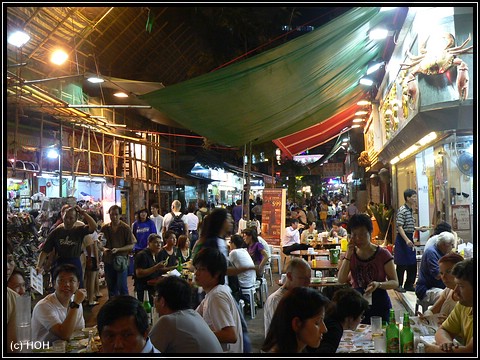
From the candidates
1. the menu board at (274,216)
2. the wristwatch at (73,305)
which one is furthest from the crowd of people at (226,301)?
the menu board at (274,216)

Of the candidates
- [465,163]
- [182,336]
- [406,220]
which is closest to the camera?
[182,336]

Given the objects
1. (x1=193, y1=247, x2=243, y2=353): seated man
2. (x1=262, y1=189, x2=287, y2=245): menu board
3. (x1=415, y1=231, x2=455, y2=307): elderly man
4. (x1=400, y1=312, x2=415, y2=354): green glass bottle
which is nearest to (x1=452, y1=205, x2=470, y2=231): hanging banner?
(x1=415, y1=231, x2=455, y2=307): elderly man

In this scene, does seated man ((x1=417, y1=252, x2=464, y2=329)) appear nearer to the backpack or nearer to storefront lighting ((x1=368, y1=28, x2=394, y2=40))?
storefront lighting ((x1=368, y1=28, x2=394, y2=40))

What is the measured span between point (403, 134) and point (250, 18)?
345 inches

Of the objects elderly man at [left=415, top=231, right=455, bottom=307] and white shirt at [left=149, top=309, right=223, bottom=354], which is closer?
white shirt at [left=149, top=309, right=223, bottom=354]

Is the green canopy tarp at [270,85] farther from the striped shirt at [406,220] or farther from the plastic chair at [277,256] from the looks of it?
the plastic chair at [277,256]

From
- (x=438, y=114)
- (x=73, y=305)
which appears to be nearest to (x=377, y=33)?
(x=438, y=114)

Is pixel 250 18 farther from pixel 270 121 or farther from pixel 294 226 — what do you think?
pixel 270 121

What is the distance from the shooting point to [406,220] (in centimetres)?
918

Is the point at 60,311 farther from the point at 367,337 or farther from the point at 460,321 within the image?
the point at 460,321

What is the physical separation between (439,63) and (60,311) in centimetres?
488

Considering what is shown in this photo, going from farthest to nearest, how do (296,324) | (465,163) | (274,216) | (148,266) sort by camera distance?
(274,216), (148,266), (465,163), (296,324)

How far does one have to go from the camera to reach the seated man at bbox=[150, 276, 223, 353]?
3.32 m

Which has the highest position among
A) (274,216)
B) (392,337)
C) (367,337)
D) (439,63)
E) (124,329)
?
(439,63)
